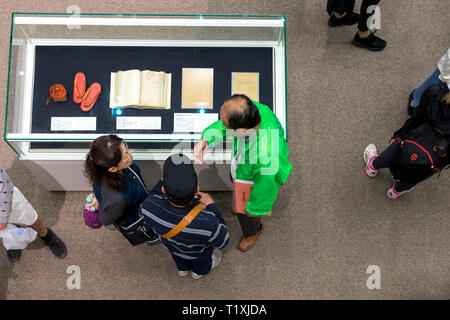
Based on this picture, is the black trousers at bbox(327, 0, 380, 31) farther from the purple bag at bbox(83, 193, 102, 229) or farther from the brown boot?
the purple bag at bbox(83, 193, 102, 229)

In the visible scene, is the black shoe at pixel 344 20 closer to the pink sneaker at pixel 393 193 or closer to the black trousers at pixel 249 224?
the pink sneaker at pixel 393 193

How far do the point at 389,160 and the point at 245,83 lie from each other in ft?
4.34

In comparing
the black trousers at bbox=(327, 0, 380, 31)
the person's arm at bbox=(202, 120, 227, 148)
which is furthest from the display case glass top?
the black trousers at bbox=(327, 0, 380, 31)

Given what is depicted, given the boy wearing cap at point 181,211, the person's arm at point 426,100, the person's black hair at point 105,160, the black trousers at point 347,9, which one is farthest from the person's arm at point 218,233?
the black trousers at point 347,9

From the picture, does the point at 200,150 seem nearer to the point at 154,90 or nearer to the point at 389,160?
the point at 154,90

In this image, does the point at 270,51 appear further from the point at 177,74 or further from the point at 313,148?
the point at 313,148

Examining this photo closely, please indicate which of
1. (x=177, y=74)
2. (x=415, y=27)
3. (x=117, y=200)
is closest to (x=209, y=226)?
(x=117, y=200)

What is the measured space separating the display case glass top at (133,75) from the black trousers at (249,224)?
0.52 m

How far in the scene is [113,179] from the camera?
198 centimetres

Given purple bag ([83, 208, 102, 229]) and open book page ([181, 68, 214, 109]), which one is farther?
open book page ([181, 68, 214, 109])

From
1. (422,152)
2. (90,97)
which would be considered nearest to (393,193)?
(422,152)

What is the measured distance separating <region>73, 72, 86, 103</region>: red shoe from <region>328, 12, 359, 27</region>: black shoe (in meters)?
2.42

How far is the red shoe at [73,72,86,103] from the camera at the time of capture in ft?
8.48
